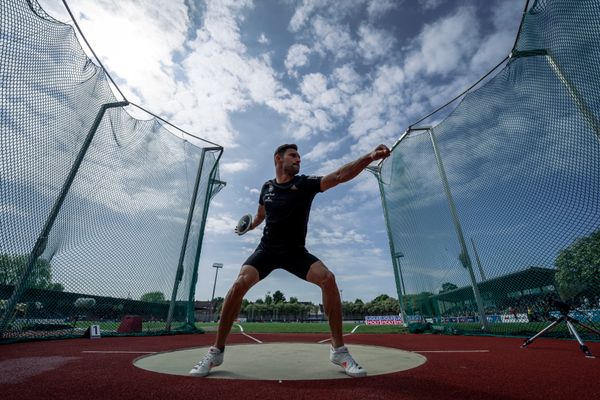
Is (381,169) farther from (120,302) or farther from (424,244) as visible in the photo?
(120,302)

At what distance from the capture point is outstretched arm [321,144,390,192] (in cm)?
257

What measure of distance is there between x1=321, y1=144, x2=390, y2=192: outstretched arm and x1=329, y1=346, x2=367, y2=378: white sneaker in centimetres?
152

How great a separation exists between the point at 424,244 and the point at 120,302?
8629mm

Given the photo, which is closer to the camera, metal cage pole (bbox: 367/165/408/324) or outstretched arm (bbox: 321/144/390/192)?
outstretched arm (bbox: 321/144/390/192)

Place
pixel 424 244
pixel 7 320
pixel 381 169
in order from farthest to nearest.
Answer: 1. pixel 381 169
2. pixel 424 244
3. pixel 7 320

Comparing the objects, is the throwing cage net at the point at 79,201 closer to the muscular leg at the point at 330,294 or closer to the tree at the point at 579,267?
the muscular leg at the point at 330,294

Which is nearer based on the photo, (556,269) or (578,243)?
(578,243)

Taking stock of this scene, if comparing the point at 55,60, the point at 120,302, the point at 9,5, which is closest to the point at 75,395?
the point at 9,5

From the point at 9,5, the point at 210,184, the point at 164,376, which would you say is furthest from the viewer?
the point at 210,184

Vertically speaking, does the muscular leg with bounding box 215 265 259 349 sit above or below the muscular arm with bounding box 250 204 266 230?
below

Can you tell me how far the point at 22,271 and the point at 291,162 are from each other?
499 centimetres

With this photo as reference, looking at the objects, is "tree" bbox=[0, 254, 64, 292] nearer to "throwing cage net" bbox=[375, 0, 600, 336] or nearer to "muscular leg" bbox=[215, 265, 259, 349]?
"muscular leg" bbox=[215, 265, 259, 349]

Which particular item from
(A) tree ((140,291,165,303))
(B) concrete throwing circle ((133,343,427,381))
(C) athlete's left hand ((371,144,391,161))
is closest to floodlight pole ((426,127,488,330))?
(B) concrete throwing circle ((133,343,427,381))

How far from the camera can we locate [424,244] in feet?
30.0
